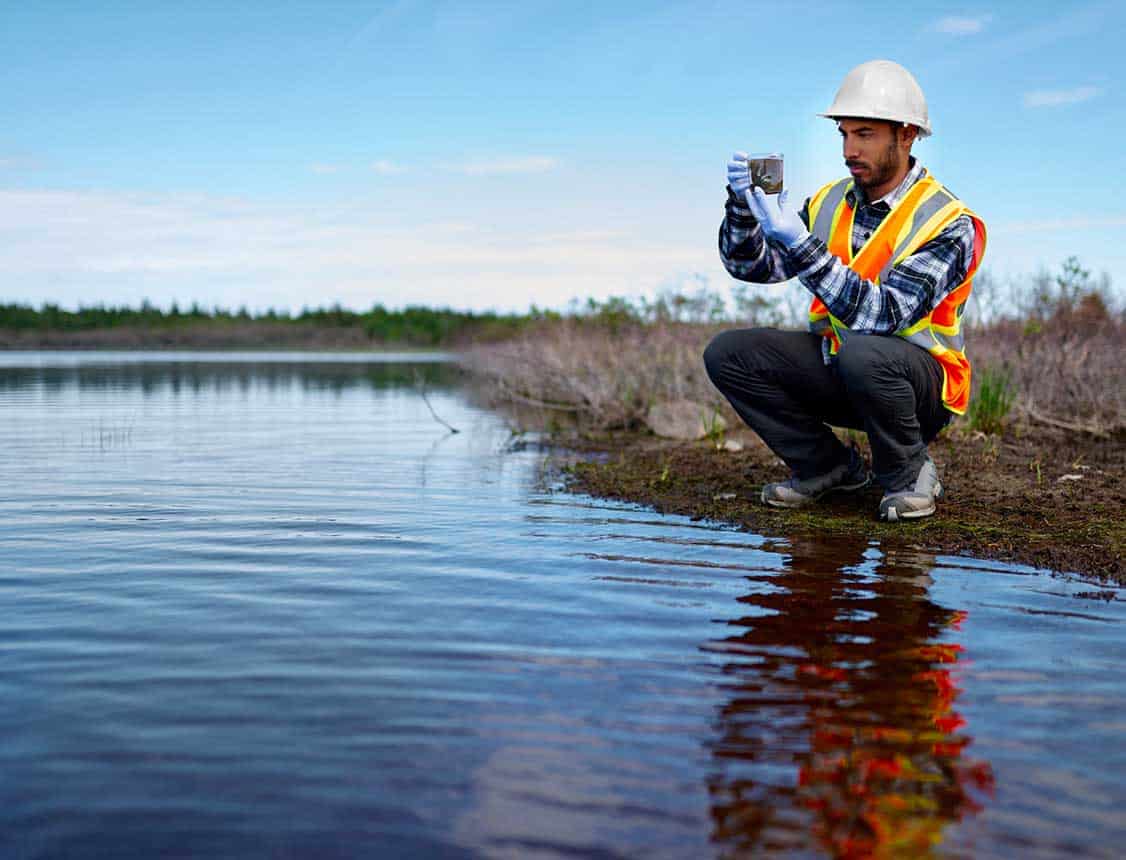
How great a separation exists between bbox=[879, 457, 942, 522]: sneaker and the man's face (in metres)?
1.55

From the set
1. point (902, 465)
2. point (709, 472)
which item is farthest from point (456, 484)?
point (902, 465)

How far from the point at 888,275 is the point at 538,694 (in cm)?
310

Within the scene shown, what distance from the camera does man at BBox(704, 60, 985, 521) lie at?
4.91 meters

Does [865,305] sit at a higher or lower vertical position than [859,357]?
higher

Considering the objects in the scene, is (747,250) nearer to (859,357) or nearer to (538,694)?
(859,357)

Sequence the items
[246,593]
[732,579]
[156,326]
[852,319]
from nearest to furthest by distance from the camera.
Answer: [246,593] → [732,579] → [852,319] → [156,326]

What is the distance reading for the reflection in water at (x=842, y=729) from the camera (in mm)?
2066

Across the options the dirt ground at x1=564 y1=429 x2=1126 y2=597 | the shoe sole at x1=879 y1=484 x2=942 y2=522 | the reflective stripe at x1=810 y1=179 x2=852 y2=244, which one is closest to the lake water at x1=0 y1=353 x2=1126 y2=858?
the dirt ground at x1=564 y1=429 x2=1126 y2=597

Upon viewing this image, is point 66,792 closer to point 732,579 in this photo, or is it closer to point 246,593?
point 246,593

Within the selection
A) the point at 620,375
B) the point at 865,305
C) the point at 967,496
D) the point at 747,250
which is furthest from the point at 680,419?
the point at 865,305

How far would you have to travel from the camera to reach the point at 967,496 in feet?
19.9

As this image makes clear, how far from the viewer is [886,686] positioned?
2.88m

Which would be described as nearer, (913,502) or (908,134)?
(908,134)

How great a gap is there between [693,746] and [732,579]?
5.86 feet
